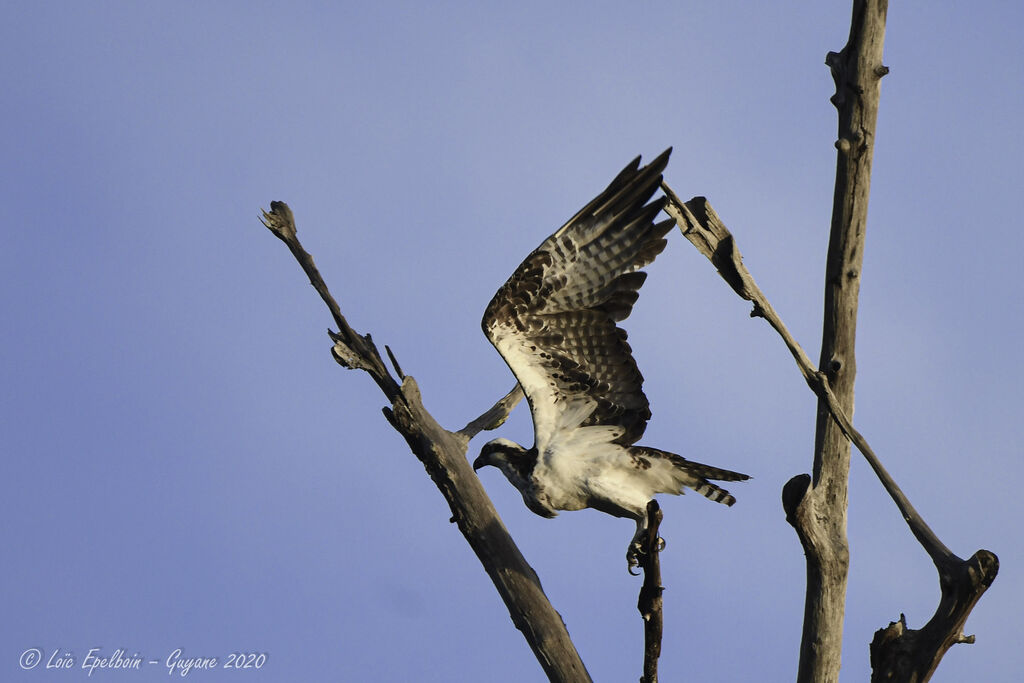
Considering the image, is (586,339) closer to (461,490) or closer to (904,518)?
(461,490)

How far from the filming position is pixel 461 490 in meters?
6.28

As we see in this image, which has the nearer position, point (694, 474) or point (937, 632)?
point (937, 632)

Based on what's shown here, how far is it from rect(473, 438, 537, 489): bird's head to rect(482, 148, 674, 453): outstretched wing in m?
0.16

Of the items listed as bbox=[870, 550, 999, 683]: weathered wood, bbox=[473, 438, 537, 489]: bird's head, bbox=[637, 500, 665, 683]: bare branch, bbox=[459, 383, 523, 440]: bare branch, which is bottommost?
bbox=[870, 550, 999, 683]: weathered wood

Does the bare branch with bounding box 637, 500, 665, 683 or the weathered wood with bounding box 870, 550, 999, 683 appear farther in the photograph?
the bare branch with bounding box 637, 500, 665, 683

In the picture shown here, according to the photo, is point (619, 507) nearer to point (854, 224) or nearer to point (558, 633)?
point (558, 633)

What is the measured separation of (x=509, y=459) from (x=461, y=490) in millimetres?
892

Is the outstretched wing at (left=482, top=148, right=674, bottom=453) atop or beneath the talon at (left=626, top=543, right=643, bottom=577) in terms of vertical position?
atop

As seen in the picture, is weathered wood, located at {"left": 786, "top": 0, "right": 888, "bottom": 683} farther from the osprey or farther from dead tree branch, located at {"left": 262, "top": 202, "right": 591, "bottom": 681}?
dead tree branch, located at {"left": 262, "top": 202, "right": 591, "bottom": 681}

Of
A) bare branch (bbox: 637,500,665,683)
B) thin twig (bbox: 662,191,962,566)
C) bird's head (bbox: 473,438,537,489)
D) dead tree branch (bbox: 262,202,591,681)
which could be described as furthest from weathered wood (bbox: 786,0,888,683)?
bird's head (bbox: 473,438,537,489)

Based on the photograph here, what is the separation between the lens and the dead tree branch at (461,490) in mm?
5988

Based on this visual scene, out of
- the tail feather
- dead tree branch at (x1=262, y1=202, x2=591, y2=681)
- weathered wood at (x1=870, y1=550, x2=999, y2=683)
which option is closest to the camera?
weathered wood at (x1=870, y1=550, x2=999, y2=683)

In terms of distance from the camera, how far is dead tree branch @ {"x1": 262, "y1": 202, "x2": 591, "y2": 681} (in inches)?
236

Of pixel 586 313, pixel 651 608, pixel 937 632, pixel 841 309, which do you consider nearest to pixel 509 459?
pixel 586 313
